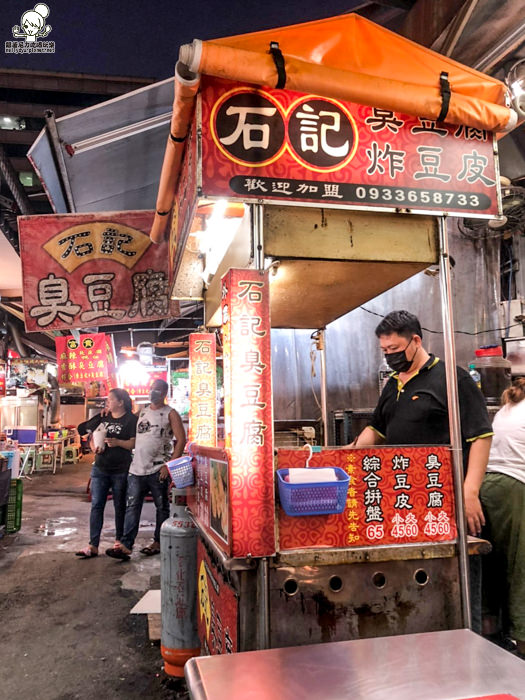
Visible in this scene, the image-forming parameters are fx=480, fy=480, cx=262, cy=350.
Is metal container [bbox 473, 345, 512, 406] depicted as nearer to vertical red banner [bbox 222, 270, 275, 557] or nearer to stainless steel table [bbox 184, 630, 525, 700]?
vertical red banner [bbox 222, 270, 275, 557]

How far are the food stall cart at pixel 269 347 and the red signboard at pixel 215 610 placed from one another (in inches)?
1.0

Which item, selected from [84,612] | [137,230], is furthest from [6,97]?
[84,612]

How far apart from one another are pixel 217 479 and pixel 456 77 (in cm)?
304

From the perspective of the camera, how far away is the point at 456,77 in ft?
10.3

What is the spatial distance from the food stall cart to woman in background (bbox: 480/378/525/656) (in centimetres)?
110

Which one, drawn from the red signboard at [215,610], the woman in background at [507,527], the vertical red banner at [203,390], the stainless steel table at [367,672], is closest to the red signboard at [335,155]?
the woman in background at [507,527]

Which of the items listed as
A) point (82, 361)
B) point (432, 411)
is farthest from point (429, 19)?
point (82, 361)

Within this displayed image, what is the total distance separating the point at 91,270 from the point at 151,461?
2918 millimetres

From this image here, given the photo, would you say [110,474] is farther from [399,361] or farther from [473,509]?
[473,509]

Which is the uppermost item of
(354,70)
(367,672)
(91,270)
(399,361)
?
(354,70)

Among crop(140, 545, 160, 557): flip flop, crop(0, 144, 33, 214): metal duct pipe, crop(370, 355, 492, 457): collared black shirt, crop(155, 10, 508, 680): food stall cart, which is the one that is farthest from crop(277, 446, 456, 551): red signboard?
crop(0, 144, 33, 214): metal duct pipe

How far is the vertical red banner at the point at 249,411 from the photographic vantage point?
104 inches

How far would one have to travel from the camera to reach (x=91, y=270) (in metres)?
6.52

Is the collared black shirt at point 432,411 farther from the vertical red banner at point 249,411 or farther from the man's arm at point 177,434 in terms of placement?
the man's arm at point 177,434
